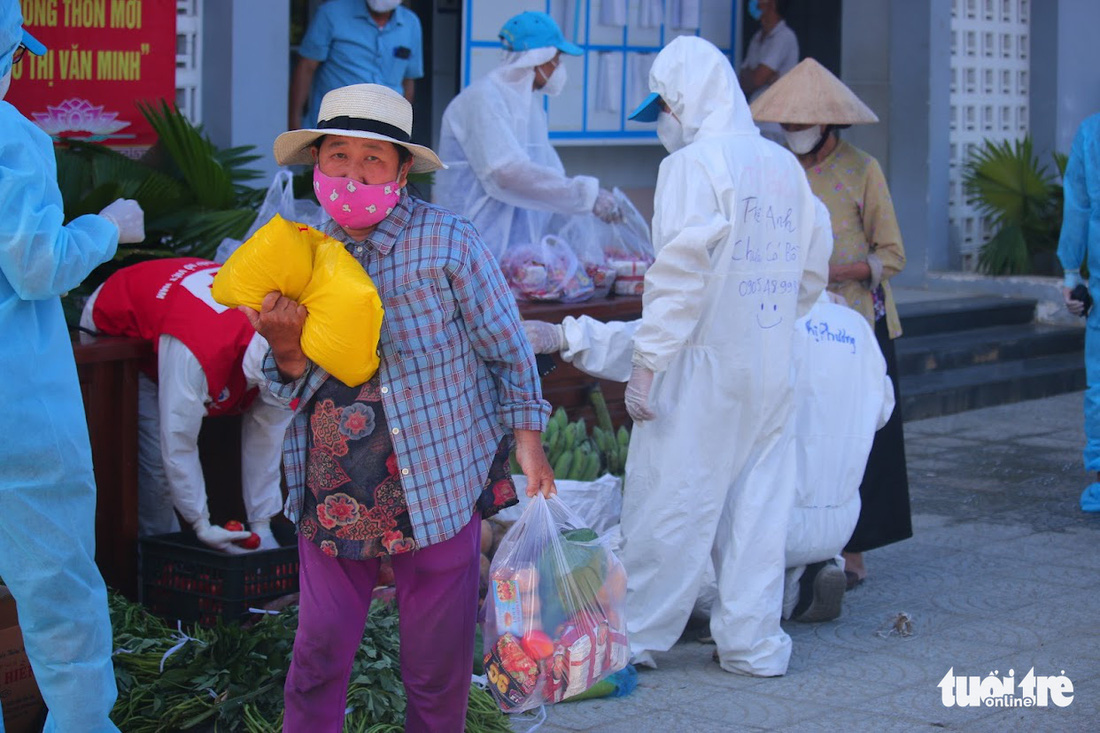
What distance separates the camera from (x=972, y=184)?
11430 millimetres

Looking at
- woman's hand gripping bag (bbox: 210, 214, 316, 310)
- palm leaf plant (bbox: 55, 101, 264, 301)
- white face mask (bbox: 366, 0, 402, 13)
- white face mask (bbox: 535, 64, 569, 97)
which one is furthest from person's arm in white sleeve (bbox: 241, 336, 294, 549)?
white face mask (bbox: 366, 0, 402, 13)

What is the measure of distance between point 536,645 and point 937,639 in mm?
2010

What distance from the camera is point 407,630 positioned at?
3326mm

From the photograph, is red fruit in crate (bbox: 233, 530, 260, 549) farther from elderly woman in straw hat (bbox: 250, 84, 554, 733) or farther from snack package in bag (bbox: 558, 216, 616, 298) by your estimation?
snack package in bag (bbox: 558, 216, 616, 298)

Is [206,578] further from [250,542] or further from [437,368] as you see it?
[437,368]

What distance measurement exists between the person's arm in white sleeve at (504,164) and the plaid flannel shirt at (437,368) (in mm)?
3235

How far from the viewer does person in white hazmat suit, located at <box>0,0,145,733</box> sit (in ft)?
10.6

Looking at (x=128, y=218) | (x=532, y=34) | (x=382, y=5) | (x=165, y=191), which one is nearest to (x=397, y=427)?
(x=128, y=218)

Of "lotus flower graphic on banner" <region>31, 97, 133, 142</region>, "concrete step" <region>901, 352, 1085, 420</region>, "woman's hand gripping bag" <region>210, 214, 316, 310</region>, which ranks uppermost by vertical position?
"lotus flower graphic on banner" <region>31, 97, 133, 142</region>

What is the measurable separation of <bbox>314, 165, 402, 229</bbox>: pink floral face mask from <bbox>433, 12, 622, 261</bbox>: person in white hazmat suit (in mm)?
3322

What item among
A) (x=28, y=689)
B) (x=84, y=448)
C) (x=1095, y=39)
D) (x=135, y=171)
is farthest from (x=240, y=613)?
(x=1095, y=39)

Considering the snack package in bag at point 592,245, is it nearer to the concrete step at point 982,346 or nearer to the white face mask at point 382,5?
the white face mask at point 382,5

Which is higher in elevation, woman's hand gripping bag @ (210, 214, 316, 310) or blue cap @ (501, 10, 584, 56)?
blue cap @ (501, 10, 584, 56)

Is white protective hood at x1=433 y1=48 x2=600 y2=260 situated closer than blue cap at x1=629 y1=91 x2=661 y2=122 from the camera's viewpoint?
No
